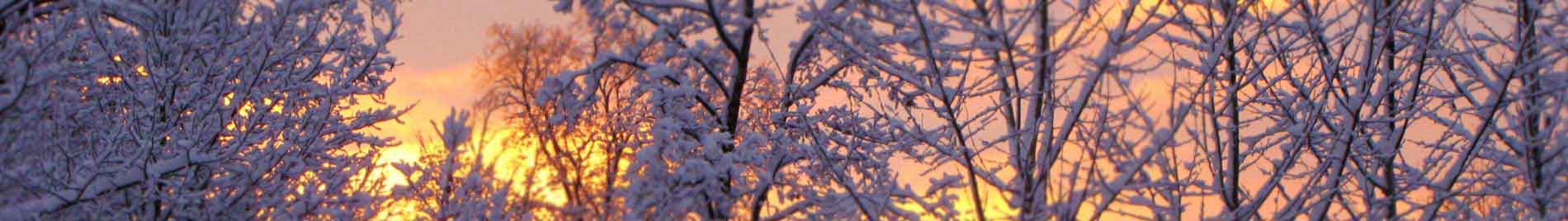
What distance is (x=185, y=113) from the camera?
787 centimetres

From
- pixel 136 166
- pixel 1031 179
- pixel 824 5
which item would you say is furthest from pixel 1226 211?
pixel 136 166

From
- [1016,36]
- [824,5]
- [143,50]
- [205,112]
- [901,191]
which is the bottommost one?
[1016,36]

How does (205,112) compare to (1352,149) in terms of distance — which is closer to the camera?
(1352,149)

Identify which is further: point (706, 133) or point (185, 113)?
point (185, 113)

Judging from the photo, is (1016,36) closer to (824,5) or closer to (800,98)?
(824,5)

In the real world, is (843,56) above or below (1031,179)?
above

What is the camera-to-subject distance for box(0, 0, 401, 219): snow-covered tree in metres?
6.12

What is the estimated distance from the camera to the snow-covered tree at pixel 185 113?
6.12 meters

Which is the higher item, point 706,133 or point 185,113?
point 185,113

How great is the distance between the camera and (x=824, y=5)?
5.82m

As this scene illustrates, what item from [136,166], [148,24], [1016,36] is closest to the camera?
[1016,36]

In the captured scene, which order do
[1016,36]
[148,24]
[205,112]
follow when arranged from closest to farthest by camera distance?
[1016,36] < [205,112] < [148,24]

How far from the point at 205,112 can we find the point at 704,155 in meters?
3.17

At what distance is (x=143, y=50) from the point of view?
7289 millimetres
